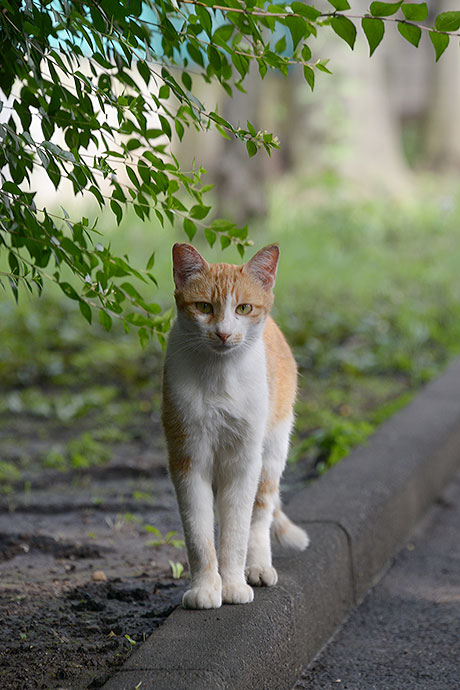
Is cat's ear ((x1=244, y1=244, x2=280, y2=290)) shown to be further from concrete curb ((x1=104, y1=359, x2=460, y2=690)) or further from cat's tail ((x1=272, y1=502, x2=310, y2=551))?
concrete curb ((x1=104, y1=359, x2=460, y2=690))

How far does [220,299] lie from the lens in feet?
8.73

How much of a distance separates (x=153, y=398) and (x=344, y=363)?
4.74 feet

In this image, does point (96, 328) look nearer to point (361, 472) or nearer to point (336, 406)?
point (336, 406)

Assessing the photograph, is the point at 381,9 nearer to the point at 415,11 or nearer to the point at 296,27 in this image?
the point at 415,11

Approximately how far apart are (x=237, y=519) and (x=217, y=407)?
0.36 metres

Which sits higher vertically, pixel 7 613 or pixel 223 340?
pixel 223 340

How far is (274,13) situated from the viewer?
8.11 ft

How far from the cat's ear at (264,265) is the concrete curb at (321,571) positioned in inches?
38.8

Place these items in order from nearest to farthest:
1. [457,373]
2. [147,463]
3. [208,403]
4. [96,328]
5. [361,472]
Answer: [208,403], [361,472], [147,463], [457,373], [96,328]

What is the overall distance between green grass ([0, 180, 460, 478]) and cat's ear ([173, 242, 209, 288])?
219 centimetres

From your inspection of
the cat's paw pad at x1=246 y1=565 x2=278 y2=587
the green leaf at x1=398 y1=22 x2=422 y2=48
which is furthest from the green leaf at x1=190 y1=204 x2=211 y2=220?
the cat's paw pad at x1=246 y1=565 x2=278 y2=587

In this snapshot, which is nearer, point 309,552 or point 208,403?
point 208,403

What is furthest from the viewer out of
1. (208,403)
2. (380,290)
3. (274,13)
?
(380,290)

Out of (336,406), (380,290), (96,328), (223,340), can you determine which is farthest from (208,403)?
(380,290)
